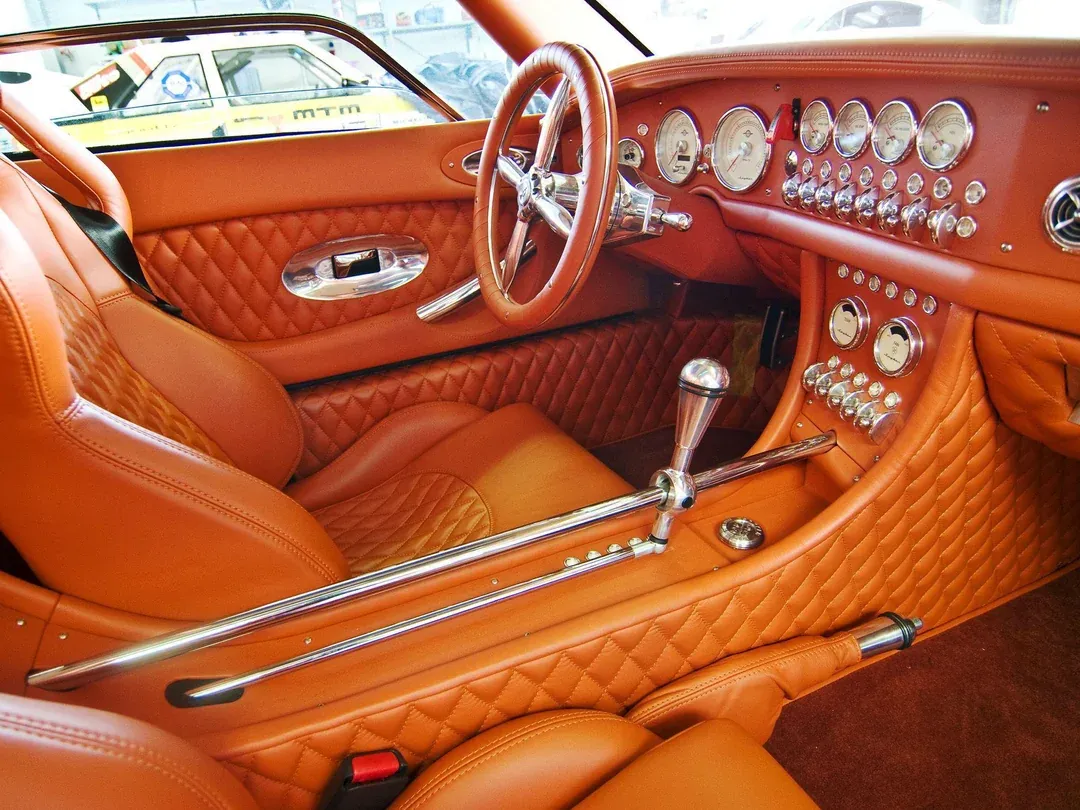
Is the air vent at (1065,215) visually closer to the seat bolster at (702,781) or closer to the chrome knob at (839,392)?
the chrome knob at (839,392)

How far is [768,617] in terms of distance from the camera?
0.98 metres

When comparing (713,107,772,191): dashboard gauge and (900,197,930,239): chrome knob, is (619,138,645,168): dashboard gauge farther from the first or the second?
(900,197,930,239): chrome knob

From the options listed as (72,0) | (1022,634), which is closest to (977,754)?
(1022,634)

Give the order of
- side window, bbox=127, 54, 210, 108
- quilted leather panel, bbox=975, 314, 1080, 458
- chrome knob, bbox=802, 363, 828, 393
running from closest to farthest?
quilted leather panel, bbox=975, 314, 1080, 458
chrome knob, bbox=802, 363, 828, 393
side window, bbox=127, 54, 210, 108

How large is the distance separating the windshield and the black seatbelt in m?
1.01

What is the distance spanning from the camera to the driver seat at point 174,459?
25.5 inches

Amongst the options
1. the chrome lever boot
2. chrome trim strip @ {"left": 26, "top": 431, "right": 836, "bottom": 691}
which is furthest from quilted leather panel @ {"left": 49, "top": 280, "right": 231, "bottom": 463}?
the chrome lever boot

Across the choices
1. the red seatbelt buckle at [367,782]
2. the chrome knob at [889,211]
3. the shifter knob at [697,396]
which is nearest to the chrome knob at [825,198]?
the chrome knob at [889,211]

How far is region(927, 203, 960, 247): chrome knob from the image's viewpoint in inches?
34.7

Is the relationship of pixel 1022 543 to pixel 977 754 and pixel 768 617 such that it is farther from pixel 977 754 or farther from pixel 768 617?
pixel 768 617

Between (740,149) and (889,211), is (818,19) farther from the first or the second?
(889,211)

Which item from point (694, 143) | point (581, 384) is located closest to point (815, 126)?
point (694, 143)

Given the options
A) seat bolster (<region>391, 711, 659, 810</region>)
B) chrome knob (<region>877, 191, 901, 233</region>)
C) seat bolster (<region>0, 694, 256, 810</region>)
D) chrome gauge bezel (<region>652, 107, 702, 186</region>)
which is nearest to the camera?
seat bolster (<region>0, 694, 256, 810</region>)

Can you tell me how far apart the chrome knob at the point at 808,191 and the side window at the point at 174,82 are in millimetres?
1429
